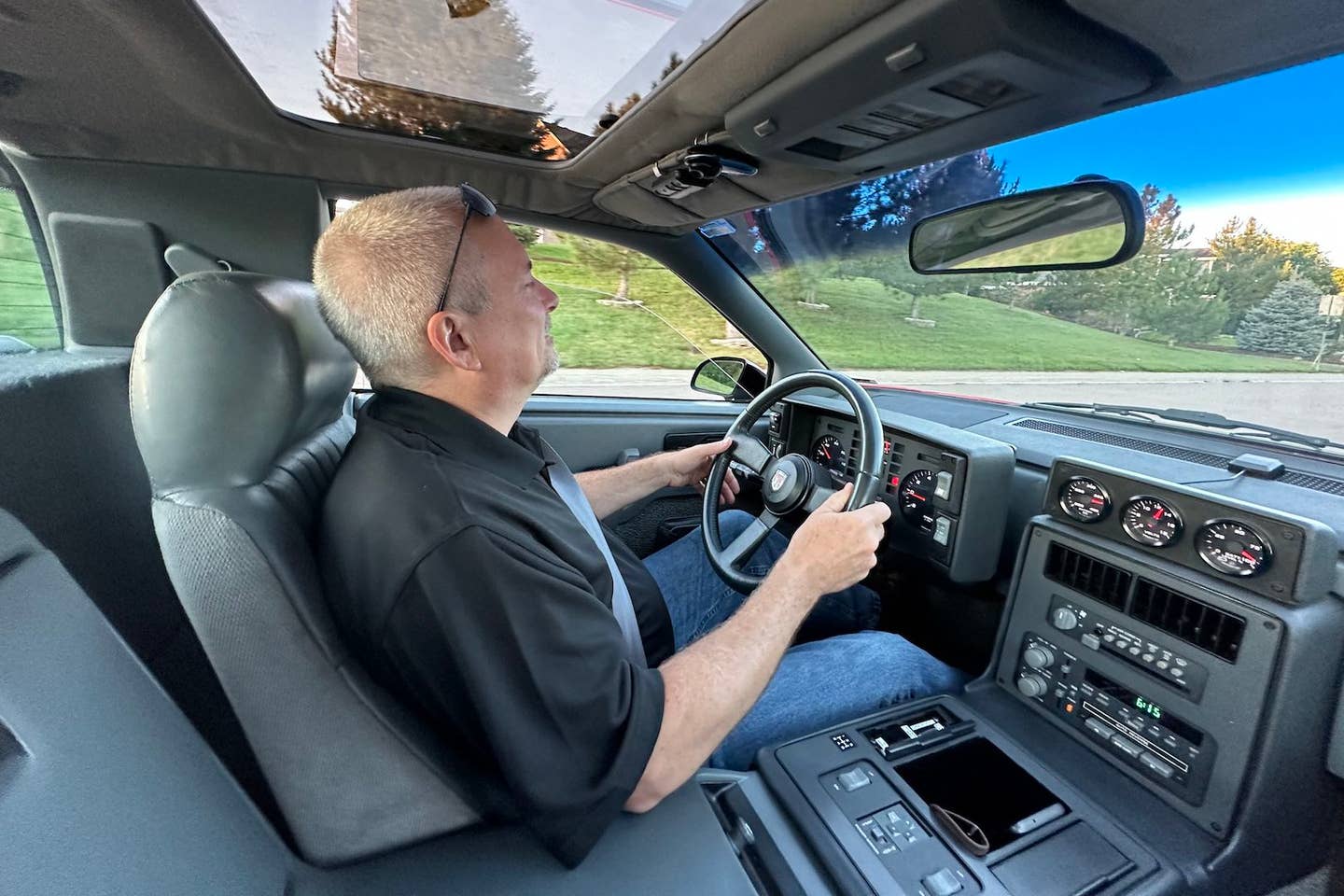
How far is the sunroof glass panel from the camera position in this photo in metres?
1.45

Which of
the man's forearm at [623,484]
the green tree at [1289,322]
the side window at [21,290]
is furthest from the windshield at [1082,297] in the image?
the side window at [21,290]

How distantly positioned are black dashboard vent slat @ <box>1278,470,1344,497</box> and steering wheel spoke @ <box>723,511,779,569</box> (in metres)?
1.16

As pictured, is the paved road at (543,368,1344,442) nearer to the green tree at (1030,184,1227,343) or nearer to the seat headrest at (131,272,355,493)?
the green tree at (1030,184,1227,343)

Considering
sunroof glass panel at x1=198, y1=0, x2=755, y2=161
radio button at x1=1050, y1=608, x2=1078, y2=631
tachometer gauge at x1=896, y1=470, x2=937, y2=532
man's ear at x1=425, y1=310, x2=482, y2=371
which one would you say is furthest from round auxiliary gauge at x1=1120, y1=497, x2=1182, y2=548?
man's ear at x1=425, y1=310, x2=482, y2=371

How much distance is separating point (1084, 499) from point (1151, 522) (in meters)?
0.15

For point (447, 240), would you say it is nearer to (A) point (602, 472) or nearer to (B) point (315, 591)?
(B) point (315, 591)

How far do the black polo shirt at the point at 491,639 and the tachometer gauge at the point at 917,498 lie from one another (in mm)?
1131

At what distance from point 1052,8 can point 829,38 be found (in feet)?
1.23

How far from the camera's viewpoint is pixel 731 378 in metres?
3.06

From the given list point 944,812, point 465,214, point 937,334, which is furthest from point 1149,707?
point 937,334

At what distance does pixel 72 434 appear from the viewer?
135 centimetres

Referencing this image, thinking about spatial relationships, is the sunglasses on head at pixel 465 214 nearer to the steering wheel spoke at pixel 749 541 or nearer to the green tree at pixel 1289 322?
the steering wheel spoke at pixel 749 541

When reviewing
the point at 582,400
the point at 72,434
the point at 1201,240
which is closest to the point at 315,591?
the point at 72,434

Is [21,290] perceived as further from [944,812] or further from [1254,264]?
[1254,264]
